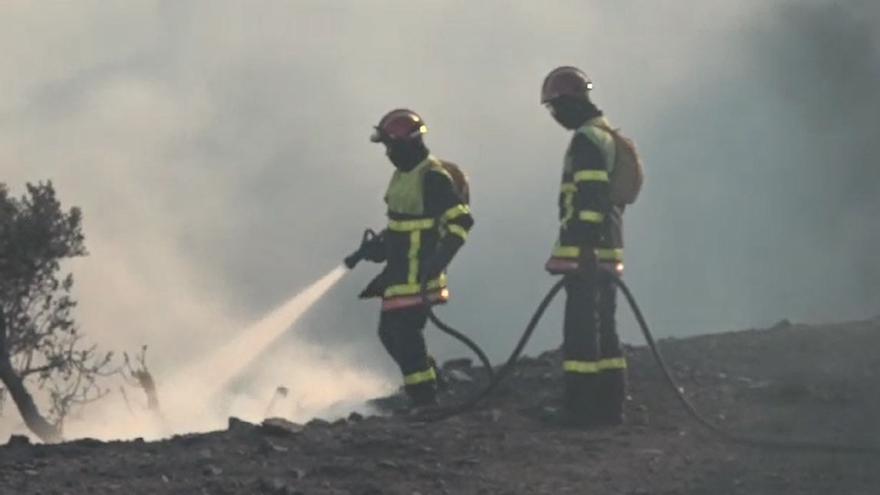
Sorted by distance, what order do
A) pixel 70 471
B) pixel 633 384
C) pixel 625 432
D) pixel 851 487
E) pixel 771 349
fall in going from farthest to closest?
pixel 771 349 < pixel 633 384 < pixel 625 432 < pixel 70 471 < pixel 851 487

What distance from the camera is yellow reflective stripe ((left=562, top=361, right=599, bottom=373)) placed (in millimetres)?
12398

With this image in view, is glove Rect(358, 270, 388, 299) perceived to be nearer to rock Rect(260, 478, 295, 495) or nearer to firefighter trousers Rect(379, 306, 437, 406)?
firefighter trousers Rect(379, 306, 437, 406)

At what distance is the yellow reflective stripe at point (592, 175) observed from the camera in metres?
12.2

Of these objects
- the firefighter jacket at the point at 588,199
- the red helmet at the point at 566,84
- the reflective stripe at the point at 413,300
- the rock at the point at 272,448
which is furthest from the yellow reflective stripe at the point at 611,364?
the rock at the point at 272,448

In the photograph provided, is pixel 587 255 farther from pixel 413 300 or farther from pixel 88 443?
pixel 88 443

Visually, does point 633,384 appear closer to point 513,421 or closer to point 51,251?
point 513,421

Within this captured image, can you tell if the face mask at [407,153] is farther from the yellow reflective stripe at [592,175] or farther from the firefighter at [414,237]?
the yellow reflective stripe at [592,175]

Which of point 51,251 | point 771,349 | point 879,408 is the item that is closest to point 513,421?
point 879,408

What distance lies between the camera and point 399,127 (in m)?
13.1

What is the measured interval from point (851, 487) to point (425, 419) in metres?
3.52

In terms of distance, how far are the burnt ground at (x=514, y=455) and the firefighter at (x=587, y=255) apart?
32cm

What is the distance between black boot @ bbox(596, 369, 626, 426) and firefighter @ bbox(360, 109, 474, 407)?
1455 mm

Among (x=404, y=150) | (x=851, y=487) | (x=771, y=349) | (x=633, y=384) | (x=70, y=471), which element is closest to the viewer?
(x=851, y=487)

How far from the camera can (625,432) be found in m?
12.2
